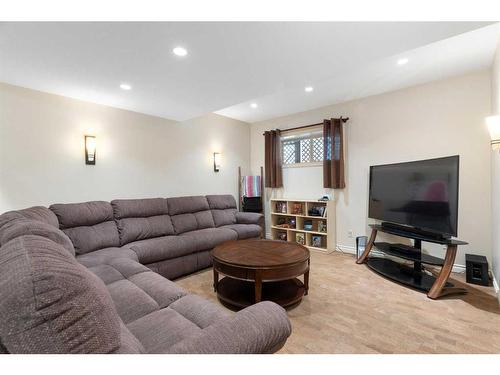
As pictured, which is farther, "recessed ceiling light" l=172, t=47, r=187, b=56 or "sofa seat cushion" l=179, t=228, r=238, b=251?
"sofa seat cushion" l=179, t=228, r=238, b=251

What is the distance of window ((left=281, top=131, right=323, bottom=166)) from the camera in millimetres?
4387

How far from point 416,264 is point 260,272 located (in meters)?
2.12

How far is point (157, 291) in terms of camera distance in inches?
63.0

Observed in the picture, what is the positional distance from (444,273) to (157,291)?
A: 271 centimetres

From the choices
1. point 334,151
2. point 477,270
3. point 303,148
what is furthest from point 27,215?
point 477,270

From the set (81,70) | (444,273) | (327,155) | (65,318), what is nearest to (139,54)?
(81,70)

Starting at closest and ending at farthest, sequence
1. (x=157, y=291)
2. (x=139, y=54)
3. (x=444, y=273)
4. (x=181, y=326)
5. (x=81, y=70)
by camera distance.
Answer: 1. (x=181, y=326)
2. (x=157, y=291)
3. (x=139, y=54)
4. (x=81, y=70)
5. (x=444, y=273)

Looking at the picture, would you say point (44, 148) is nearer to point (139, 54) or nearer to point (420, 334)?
point (139, 54)

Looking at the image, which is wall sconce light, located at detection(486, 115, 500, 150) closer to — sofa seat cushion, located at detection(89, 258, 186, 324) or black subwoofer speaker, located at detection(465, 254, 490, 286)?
black subwoofer speaker, located at detection(465, 254, 490, 286)

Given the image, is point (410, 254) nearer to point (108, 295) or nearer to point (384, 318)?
point (384, 318)

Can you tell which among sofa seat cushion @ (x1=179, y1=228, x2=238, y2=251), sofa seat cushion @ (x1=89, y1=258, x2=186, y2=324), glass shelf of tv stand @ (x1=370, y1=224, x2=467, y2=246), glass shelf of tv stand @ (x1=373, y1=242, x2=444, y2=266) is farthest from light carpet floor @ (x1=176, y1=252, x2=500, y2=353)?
sofa seat cushion @ (x1=89, y1=258, x2=186, y2=324)

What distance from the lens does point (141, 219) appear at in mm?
3176

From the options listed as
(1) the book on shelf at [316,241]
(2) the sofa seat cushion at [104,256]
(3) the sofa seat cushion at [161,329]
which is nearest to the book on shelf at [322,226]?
(1) the book on shelf at [316,241]

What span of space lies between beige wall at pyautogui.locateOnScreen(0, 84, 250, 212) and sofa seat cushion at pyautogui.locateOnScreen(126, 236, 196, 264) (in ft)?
3.42
